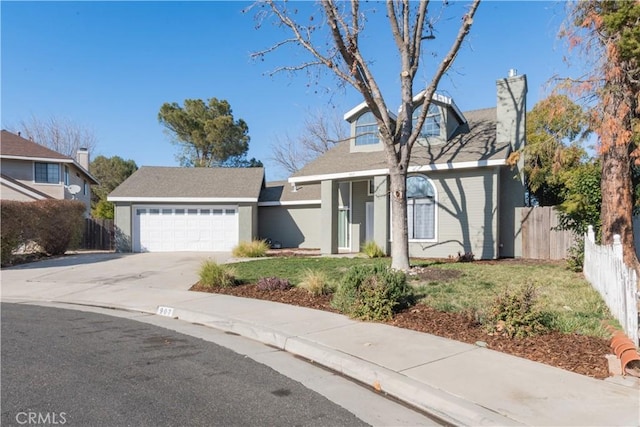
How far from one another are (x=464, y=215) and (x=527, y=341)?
9.95m

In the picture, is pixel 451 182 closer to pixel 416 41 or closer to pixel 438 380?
pixel 416 41

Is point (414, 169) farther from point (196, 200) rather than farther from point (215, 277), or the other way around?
point (196, 200)

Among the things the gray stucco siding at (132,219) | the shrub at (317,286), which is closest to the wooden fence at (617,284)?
the shrub at (317,286)

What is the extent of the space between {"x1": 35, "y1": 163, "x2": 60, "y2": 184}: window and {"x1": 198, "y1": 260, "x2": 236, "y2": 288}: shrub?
21619mm

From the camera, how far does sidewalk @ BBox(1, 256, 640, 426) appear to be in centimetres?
396

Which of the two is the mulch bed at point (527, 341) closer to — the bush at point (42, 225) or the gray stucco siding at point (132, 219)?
the gray stucco siding at point (132, 219)

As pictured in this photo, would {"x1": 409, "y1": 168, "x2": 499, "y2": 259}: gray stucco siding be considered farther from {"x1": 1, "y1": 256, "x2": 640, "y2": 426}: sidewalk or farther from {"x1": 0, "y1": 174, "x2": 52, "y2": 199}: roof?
{"x1": 0, "y1": 174, "x2": 52, "y2": 199}: roof

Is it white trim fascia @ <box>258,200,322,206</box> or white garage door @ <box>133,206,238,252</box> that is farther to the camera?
white trim fascia @ <box>258,200,322,206</box>

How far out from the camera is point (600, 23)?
354 inches

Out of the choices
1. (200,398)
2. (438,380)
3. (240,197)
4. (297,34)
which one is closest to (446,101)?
(297,34)

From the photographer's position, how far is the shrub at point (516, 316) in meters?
6.04

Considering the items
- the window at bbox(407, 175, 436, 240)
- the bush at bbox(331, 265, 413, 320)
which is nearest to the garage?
the window at bbox(407, 175, 436, 240)

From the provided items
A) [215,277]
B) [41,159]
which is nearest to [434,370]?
[215,277]

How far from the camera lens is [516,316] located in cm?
611
